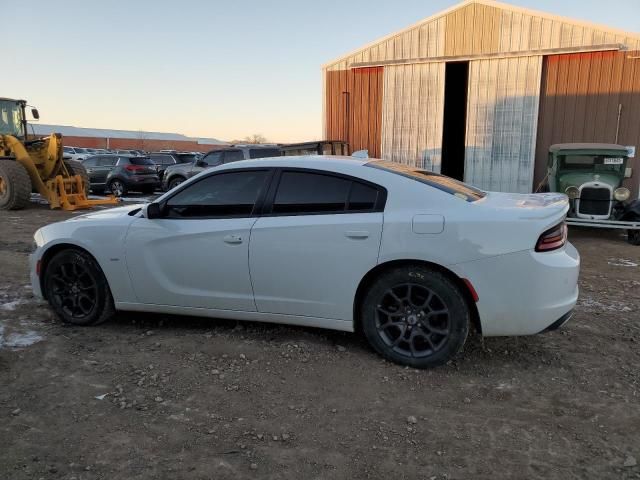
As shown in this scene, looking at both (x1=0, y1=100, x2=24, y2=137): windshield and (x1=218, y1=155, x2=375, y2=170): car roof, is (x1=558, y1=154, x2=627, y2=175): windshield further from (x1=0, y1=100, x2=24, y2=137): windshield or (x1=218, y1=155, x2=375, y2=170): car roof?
(x1=0, y1=100, x2=24, y2=137): windshield

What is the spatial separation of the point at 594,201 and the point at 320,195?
7410 mm

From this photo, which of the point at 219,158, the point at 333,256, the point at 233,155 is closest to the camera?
the point at 333,256

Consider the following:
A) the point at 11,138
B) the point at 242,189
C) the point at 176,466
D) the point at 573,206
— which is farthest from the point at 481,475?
the point at 11,138

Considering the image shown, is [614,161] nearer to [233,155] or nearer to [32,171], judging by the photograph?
[233,155]

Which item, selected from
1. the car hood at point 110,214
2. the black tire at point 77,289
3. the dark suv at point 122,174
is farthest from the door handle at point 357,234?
the dark suv at point 122,174

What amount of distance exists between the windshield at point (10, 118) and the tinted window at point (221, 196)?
12906 millimetres

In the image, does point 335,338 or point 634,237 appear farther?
point 634,237

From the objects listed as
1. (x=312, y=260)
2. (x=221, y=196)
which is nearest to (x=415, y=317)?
(x=312, y=260)

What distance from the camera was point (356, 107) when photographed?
45.7 feet

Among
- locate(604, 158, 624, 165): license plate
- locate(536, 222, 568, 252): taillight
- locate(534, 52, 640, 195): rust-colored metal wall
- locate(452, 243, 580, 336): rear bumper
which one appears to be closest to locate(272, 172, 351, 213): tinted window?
locate(452, 243, 580, 336): rear bumper

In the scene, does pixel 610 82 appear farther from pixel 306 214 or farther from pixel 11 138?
pixel 11 138

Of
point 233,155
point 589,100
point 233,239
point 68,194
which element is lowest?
point 68,194

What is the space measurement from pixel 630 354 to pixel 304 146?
925cm

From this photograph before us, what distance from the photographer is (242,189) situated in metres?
4.13
